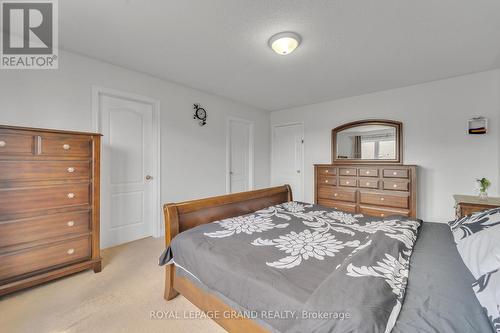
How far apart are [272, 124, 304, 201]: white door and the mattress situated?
3283mm

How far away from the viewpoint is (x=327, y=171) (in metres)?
3.87

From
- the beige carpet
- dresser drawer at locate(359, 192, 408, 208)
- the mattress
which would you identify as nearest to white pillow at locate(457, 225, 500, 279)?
the mattress

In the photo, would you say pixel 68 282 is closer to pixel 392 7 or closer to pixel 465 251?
pixel 465 251

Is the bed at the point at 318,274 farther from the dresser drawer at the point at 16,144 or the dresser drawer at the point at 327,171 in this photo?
the dresser drawer at the point at 327,171

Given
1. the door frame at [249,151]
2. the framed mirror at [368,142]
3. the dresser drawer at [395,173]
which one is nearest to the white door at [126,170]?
the door frame at [249,151]

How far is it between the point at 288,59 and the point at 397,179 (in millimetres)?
2379

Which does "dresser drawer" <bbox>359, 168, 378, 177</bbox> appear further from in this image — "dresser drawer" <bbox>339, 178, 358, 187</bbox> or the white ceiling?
the white ceiling

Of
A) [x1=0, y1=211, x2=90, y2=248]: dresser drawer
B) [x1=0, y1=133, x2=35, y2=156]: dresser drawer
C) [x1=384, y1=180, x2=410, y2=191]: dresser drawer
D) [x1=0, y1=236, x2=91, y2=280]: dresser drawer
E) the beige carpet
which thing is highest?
[x1=0, y1=133, x2=35, y2=156]: dresser drawer

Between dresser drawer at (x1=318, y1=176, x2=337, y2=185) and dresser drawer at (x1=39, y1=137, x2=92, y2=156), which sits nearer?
dresser drawer at (x1=39, y1=137, x2=92, y2=156)

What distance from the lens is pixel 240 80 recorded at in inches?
128

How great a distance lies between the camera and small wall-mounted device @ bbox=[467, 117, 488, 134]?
2.82 meters

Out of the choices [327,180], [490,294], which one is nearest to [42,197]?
[490,294]

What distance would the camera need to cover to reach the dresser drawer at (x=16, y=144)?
171 centimetres

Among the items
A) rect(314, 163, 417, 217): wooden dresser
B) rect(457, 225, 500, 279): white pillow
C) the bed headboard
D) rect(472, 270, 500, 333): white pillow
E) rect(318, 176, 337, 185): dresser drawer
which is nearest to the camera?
rect(472, 270, 500, 333): white pillow
